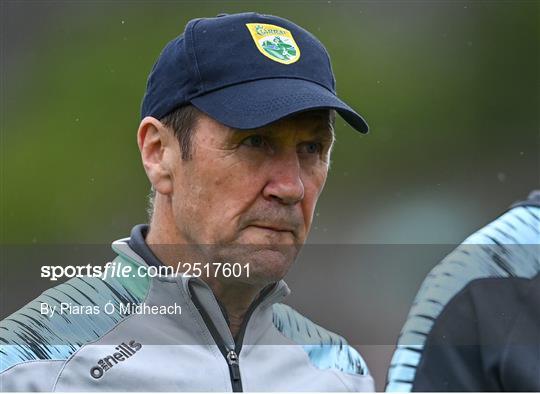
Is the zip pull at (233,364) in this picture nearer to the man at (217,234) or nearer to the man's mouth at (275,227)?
the man at (217,234)

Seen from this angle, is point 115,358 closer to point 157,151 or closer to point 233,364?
point 233,364

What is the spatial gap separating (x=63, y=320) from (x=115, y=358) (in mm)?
118

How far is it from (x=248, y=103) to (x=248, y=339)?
448mm

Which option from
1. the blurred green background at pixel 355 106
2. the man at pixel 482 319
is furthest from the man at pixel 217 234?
the blurred green background at pixel 355 106

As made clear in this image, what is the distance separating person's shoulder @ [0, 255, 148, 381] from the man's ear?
0.72 ft

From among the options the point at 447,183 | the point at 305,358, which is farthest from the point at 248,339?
the point at 447,183

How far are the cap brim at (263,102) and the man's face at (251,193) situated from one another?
0.03 meters

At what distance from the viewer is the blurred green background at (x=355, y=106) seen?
3.58m

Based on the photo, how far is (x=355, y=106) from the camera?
390 cm

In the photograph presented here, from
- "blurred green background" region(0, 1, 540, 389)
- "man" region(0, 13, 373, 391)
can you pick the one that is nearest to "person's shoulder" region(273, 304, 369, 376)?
"man" region(0, 13, 373, 391)

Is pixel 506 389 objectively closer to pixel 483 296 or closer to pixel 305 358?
pixel 483 296

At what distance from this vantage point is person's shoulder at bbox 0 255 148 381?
1740mm

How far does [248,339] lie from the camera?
1936mm

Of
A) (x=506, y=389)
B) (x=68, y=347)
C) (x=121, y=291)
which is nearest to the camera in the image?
(x=506, y=389)
